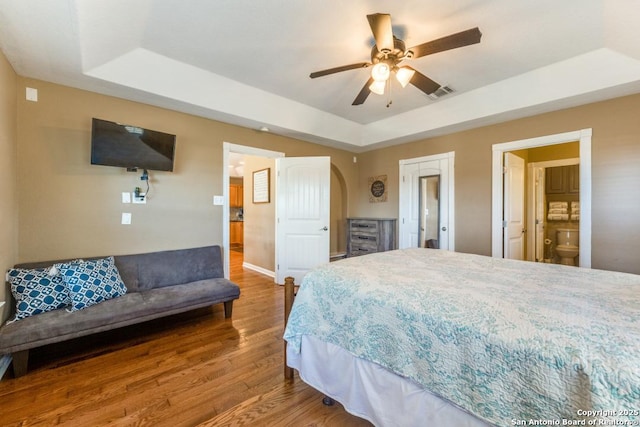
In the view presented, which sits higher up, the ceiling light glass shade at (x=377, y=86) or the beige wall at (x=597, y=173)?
the ceiling light glass shade at (x=377, y=86)

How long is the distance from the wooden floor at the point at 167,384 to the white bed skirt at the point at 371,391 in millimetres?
202

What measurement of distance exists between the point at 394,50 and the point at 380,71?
17 cm

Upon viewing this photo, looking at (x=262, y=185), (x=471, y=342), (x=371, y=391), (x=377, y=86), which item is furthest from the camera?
(x=262, y=185)

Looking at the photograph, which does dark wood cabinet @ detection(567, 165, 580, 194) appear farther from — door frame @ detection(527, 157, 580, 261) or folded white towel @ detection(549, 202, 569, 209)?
door frame @ detection(527, 157, 580, 261)

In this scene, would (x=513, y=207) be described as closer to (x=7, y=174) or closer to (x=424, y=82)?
(x=424, y=82)

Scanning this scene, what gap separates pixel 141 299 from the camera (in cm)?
248

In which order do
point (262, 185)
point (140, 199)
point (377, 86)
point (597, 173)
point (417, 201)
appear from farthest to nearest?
point (262, 185)
point (417, 201)
point (140, 199)
point (597, 173)
point (377, 86)

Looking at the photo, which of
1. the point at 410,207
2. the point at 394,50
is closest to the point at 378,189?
the point at 410,207

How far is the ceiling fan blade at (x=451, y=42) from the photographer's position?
1705 mm

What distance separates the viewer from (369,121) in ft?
15.1

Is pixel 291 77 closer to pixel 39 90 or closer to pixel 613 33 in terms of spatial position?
pixel 39 90

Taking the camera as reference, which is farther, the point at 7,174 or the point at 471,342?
the point at 7,174

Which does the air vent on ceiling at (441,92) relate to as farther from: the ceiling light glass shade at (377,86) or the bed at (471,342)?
the bed at (471,342)

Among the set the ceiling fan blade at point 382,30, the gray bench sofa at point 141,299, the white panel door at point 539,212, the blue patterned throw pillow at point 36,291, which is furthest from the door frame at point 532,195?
the blue patterned throw pillow at point 36,291
